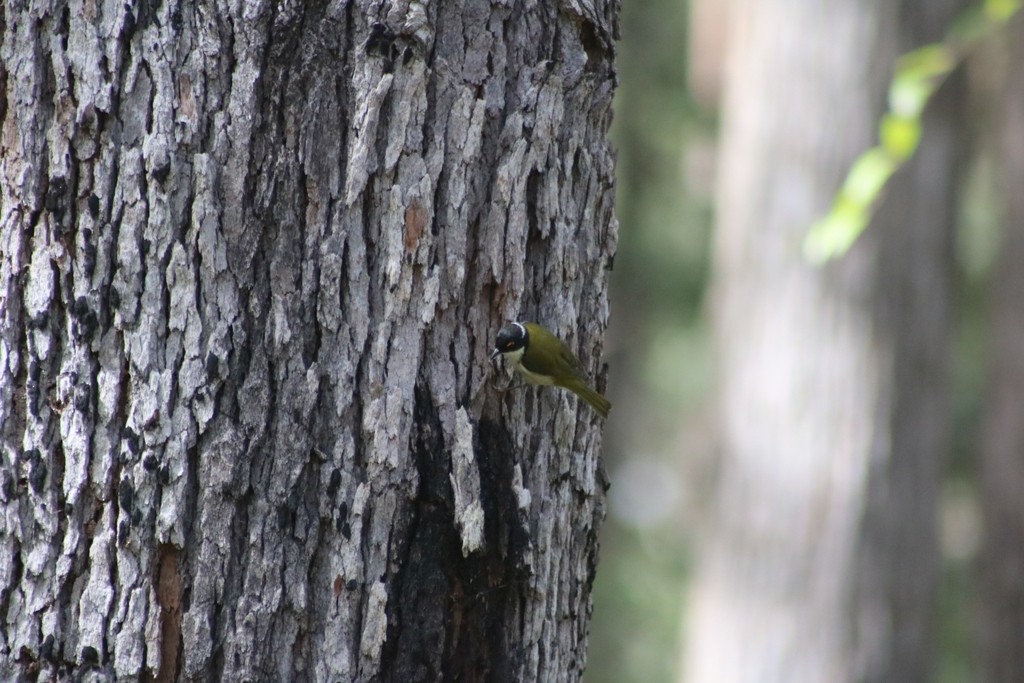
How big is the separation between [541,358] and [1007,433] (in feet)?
23.7

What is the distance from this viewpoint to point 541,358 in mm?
2326

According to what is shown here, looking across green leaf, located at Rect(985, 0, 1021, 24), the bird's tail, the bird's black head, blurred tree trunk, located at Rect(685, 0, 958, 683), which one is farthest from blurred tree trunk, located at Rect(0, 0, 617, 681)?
blurred tree trunk, located at Rect(685, 0, 958, 683)

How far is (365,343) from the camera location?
2.15 meters

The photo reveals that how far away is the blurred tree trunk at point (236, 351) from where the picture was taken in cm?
205

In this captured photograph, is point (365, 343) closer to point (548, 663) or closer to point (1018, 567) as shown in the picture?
point (548, 663)

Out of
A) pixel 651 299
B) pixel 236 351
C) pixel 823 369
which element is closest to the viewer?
pixel 236 351

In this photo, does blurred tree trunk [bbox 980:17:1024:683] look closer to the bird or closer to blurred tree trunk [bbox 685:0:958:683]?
blurred tree trunk [bbox 685:0:958:683]

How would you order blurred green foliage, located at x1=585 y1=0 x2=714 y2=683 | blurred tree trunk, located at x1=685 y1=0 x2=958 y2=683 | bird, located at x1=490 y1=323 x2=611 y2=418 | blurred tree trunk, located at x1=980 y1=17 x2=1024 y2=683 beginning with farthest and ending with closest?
blurred green foliage, located at x1=585 y1=0 x2=714 y2=683, blurred tree trunk, located at x1=980 y1=17 x2=1024 y2=683, blurred tree trunk, located at x1=685 y1=0 x2=958 y2=683, bird, located at x1=490 y1=323 x2=611 y2=418

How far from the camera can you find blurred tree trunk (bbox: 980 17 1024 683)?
7.83 m

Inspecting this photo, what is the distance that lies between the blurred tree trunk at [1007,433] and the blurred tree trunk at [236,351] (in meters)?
6.75

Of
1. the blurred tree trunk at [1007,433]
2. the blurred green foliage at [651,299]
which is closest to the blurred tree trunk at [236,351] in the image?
the blurred tree trunk at [1007,433]

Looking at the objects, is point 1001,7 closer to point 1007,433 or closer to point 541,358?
point 541,358

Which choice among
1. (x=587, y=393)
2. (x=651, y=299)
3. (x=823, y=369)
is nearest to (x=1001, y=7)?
(x=587, y=393)

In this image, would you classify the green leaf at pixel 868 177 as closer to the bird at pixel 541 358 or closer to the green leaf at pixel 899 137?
the green leaf at pixel 899 137
